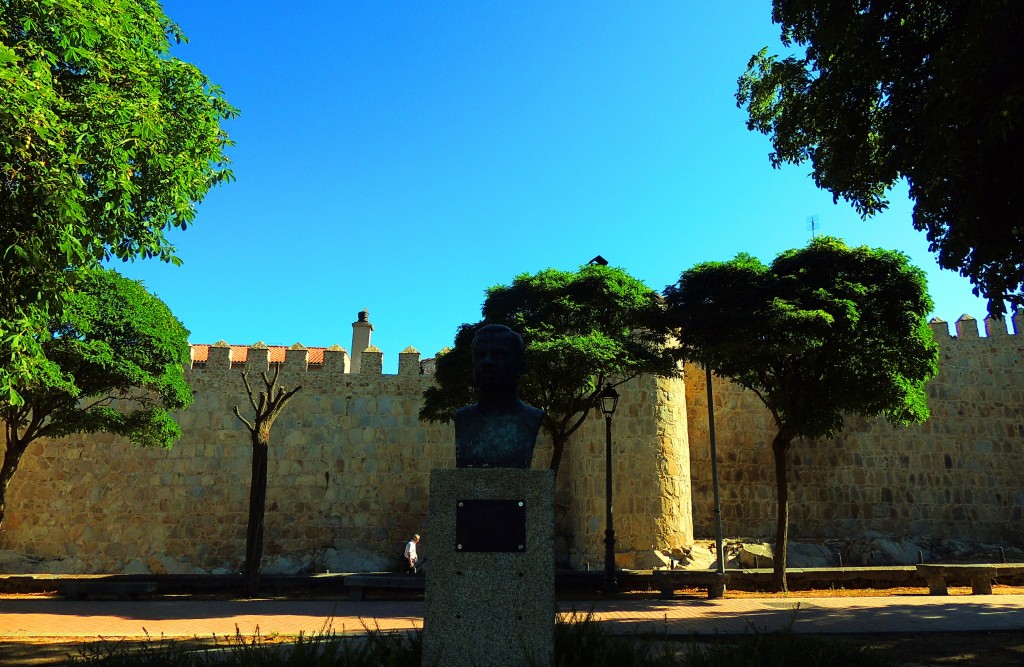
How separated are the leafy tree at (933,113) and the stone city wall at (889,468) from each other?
13539mm

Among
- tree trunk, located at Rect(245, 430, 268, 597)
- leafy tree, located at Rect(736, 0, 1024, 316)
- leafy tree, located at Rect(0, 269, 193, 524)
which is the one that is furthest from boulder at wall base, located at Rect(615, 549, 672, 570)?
leafy tree, located at Rect(0, 269, 193, 524)

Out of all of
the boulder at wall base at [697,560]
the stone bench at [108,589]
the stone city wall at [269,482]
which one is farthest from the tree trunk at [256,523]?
the boulder at wall base at [697,560]

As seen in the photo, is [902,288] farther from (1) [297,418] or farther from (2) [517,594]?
(1) [297,418]

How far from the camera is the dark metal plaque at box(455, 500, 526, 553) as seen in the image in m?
4.51

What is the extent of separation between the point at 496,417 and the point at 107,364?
456 inches

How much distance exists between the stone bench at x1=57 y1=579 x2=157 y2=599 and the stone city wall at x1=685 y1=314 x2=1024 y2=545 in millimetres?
14733

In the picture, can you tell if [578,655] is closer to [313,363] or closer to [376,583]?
[376,583]

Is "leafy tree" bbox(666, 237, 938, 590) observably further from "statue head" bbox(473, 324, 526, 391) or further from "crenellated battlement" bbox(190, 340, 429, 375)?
"crenellated battlement" bbox(190, 340, 429, 375)

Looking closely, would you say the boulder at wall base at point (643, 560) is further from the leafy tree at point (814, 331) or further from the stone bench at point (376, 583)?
the stone bench at point (376, 583)

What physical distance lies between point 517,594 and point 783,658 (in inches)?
75.5

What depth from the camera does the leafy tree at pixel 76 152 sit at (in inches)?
259

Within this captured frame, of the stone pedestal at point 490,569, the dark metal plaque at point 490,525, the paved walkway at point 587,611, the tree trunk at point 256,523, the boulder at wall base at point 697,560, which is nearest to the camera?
the stone pedestal at point 490,569

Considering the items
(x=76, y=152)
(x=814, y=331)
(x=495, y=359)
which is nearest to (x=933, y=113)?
(x=495, y=359)

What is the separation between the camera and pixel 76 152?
22.6ft
